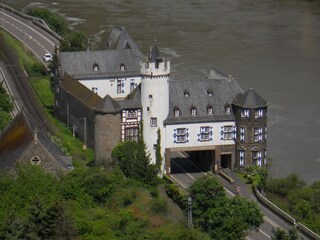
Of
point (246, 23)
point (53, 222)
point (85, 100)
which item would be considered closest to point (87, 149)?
point (85, 100)

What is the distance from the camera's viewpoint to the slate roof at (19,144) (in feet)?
154

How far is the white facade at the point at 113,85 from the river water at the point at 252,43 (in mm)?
6812

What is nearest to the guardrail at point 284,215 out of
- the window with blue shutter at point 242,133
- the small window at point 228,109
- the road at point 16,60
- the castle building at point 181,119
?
the window with blue shutter at point 242,133

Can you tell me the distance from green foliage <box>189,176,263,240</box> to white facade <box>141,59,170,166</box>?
8072 millimetres

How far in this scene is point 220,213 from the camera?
47.3m

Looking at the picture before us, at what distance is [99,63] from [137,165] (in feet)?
48.1

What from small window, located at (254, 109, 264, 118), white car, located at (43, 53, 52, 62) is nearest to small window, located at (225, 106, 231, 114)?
small window, located at (254, 109, 264, 118)

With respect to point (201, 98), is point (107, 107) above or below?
below

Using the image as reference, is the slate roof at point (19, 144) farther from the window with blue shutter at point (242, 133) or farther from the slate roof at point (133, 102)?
the window with blue shutter at point (242, 133)

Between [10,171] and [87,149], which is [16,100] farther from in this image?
[10,171]

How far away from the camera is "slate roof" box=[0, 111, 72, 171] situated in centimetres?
4681

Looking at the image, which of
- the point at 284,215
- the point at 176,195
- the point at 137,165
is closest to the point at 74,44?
the point at 137,165

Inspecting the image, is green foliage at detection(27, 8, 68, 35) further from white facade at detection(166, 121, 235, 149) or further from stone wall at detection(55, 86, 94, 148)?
white facade at detection(166, 121, 235, 149)

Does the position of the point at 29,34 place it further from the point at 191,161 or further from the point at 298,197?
the point at 298,197
